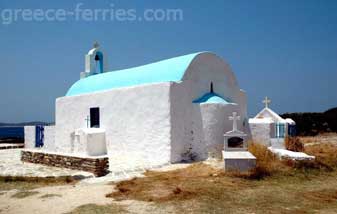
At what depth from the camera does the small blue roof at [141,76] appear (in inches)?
531

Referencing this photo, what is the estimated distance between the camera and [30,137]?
74.9 ft

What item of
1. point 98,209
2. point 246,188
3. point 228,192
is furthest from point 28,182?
point 246,188

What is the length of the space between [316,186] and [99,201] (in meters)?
5.55

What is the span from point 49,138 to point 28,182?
12.2 metres

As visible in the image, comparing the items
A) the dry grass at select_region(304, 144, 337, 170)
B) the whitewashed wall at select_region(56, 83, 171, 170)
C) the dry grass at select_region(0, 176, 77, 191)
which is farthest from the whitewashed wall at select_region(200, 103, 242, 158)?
the dry grass at select_region(0, 176, 77, 191)

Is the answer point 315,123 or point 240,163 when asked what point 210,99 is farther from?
point 315,123

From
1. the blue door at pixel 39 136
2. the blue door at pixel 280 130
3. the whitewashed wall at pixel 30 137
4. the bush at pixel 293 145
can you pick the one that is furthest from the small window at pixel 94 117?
the bush at pixel 293 145

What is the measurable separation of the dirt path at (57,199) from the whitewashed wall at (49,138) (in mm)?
12763

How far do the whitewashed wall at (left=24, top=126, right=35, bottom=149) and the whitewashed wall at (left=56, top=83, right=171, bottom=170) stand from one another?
7.24 m

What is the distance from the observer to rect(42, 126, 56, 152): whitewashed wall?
818 inches

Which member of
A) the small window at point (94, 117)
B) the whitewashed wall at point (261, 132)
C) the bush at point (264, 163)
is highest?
the small window at point (94, 117)

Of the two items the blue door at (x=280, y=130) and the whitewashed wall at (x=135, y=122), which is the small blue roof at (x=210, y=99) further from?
the blue door at (x=280, y=130)

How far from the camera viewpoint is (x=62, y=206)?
6.68 metres

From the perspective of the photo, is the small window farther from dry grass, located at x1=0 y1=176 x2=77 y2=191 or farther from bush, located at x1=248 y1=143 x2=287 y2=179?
bush, located at x1=248 y1=143 x2=287 y2=179
